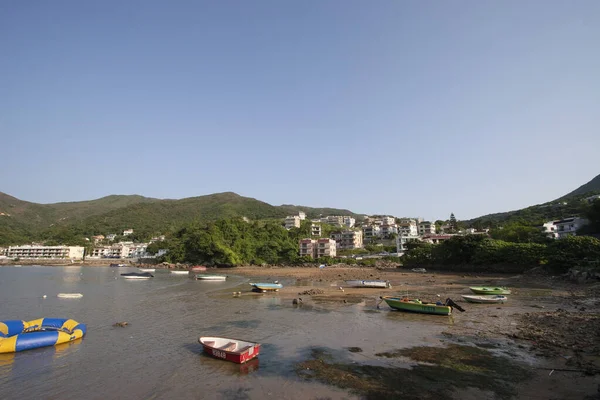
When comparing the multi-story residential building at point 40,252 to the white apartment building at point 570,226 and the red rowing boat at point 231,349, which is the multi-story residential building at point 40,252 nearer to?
the red rowing boat at point 231,349

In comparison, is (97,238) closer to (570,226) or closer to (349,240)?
(349,240)

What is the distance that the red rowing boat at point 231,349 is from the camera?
504 inches

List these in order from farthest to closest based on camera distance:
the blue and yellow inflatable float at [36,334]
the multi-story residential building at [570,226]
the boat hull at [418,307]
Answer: the multi-story residential building at [570,226]
the boat hull at [418,307]
the blue and yellow inflatable float at [36,334]

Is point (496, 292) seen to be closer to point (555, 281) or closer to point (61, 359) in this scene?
point (555, 281)

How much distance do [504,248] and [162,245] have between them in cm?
10643

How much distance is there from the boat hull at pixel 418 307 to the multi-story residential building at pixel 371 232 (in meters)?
112

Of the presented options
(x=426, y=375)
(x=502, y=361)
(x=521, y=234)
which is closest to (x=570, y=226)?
(x=521, y=234)

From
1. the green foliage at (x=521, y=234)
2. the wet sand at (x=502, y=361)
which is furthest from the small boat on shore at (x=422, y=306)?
the green foliage at (x=521, y=234)

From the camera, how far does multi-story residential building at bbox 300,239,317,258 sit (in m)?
96.0

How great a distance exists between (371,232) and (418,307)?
388 ft

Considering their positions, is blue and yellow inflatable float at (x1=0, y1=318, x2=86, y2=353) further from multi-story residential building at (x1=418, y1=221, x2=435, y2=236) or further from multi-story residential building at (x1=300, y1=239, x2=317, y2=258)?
multi-story residential building at (x1=418, y1=221, x2=435, y2=236)

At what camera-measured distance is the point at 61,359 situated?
1388 cm

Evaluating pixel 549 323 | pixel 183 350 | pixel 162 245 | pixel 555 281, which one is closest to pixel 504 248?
pixel 555 281

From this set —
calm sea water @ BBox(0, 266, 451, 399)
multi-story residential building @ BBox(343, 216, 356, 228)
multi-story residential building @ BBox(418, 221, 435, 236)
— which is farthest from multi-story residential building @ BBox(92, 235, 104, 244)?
calm sea water @ BBox(0, 266, 451, 399)
